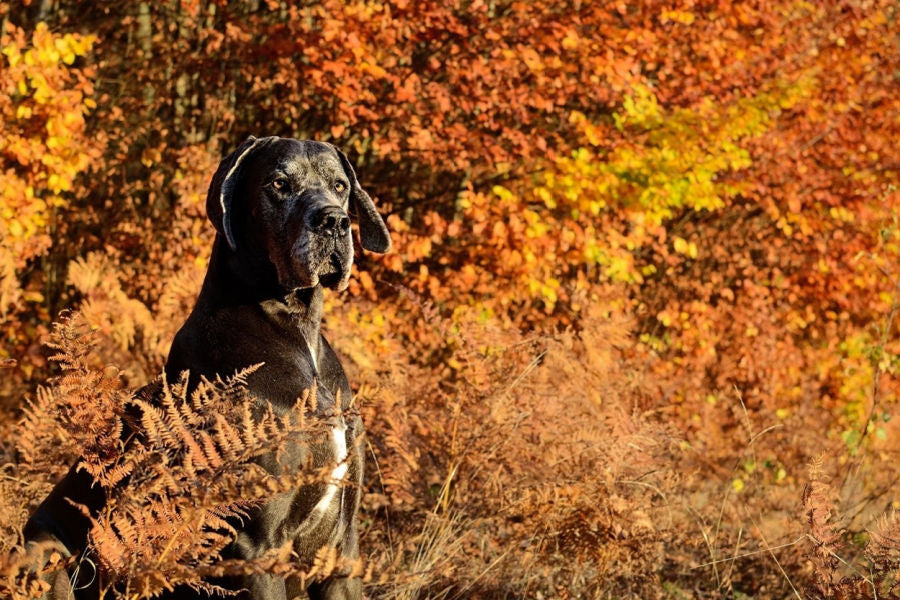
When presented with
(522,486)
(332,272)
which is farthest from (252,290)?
(522,486)

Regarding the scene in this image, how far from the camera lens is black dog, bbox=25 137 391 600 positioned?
3.13m

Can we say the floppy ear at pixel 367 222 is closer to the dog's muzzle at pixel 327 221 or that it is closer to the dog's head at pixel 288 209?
the dog's head at pixel 288 209

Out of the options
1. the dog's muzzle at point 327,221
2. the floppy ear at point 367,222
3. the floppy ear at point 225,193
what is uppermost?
the floppy ear at point 225,193

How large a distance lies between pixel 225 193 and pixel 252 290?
36cm

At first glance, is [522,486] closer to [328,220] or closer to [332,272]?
[332,272]

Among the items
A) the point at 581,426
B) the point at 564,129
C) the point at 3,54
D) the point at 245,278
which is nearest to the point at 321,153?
the point at 245,278

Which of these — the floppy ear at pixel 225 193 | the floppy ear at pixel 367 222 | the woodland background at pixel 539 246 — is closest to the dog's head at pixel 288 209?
the floppy ear at pixel 225 193

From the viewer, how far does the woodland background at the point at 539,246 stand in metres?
4.97

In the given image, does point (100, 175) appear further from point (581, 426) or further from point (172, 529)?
point (172, 529)

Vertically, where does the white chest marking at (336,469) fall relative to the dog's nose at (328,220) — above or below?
below

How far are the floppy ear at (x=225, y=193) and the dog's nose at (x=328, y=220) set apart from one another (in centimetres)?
27

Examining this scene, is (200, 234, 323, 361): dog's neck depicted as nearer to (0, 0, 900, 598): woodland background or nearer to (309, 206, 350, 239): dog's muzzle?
(309, 206, 350, 239): dog's muzzle

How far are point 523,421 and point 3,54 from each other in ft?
16.5

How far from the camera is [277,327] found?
3.38 m
